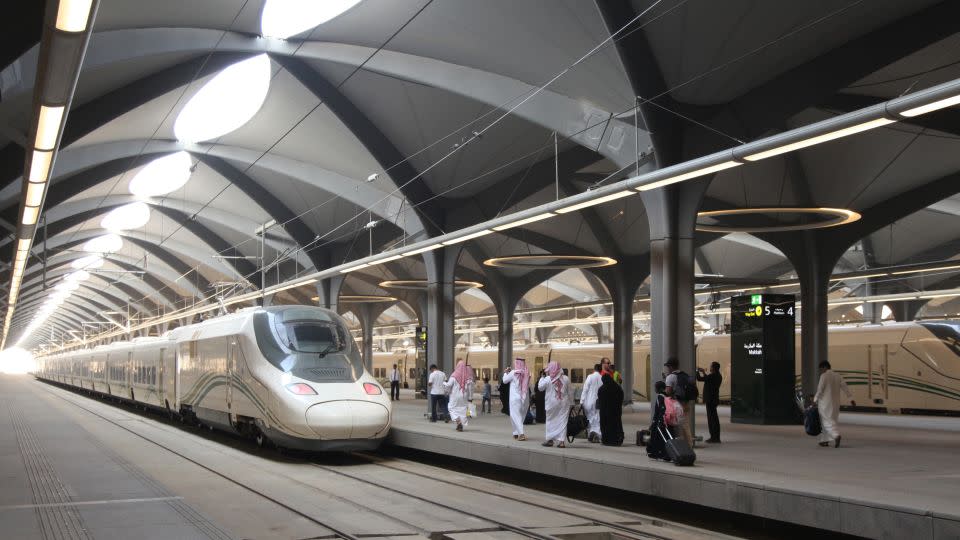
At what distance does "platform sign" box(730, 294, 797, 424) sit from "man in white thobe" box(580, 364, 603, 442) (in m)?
5.45

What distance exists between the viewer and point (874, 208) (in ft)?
85.5

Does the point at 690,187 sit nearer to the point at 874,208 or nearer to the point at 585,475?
the point at 585,475

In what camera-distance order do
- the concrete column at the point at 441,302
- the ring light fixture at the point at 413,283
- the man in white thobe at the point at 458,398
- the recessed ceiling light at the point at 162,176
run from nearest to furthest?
the man in white thobe at the point at 458,398
the concrete column at the point at 441,302
the recessed ceiling light at the point at 162,176
the ring light fixture at the point at 413,283

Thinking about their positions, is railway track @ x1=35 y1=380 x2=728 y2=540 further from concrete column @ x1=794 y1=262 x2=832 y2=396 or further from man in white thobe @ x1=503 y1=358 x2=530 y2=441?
concrete column @ x1=794 y1=262 x2=832 y2=396

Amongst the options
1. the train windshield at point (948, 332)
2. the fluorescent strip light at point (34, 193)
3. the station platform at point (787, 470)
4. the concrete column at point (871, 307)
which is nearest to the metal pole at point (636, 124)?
the station platform at point (787, 470)

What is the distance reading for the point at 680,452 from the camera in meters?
13.2

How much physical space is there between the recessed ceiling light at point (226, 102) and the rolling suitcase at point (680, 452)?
1754 centimetres

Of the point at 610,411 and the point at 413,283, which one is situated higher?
the point at 413,283

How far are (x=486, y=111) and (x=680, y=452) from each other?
1323 cm

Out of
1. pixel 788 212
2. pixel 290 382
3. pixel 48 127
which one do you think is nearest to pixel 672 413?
pixel 290 382

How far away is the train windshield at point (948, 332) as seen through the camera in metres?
A: 30.3

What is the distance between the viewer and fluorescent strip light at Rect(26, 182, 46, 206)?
621 inches

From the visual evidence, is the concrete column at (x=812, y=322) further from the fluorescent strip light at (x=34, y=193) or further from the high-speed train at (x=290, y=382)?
the fluorescent strip light at (x=34, y=193)

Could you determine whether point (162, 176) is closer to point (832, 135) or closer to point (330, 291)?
point (330, 291)
